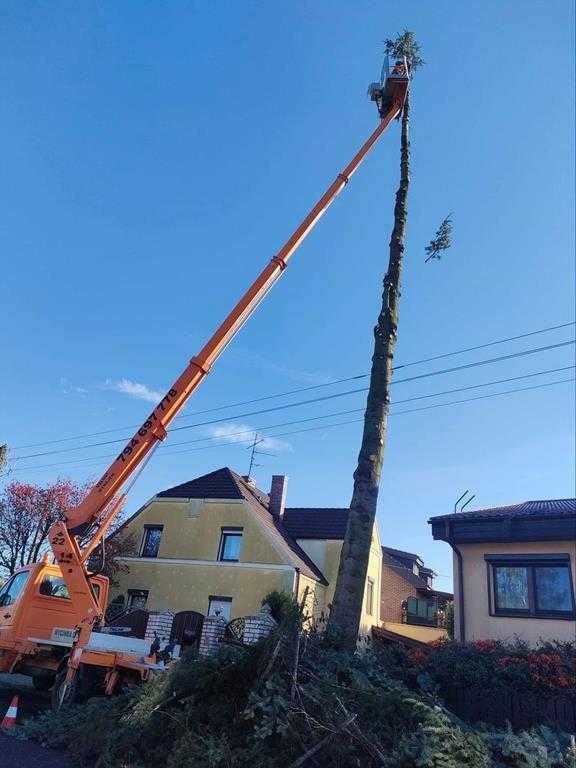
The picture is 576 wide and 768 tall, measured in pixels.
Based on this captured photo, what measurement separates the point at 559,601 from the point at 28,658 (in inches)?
440

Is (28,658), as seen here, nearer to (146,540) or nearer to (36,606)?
(36,606)

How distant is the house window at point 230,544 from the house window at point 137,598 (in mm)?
3374

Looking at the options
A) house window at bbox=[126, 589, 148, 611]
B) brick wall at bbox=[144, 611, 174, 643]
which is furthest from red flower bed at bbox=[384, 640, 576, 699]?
house window at bbox=[126, 589, 148, 611]

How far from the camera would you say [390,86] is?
41.3 ft

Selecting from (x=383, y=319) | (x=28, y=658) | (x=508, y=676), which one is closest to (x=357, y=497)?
(x=383, y=319)

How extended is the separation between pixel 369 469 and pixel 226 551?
47.9 feet

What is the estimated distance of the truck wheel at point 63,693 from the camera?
26.7ft

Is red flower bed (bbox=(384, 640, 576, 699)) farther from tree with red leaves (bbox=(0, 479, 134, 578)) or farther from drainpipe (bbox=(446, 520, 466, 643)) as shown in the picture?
tree with red leaves (bbox=(0, 479, 134, 578))

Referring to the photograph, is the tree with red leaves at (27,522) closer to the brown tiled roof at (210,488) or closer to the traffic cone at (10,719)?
the brown tiled roof at (210,488)

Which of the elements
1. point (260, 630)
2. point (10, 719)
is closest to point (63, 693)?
point (10, 719)

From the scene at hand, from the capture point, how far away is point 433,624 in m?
26.3

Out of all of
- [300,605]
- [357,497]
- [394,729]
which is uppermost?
[357,497]

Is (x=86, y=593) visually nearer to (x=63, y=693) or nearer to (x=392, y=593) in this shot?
(x=63, y=693)

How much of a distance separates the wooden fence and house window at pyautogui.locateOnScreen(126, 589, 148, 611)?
50.5ft
